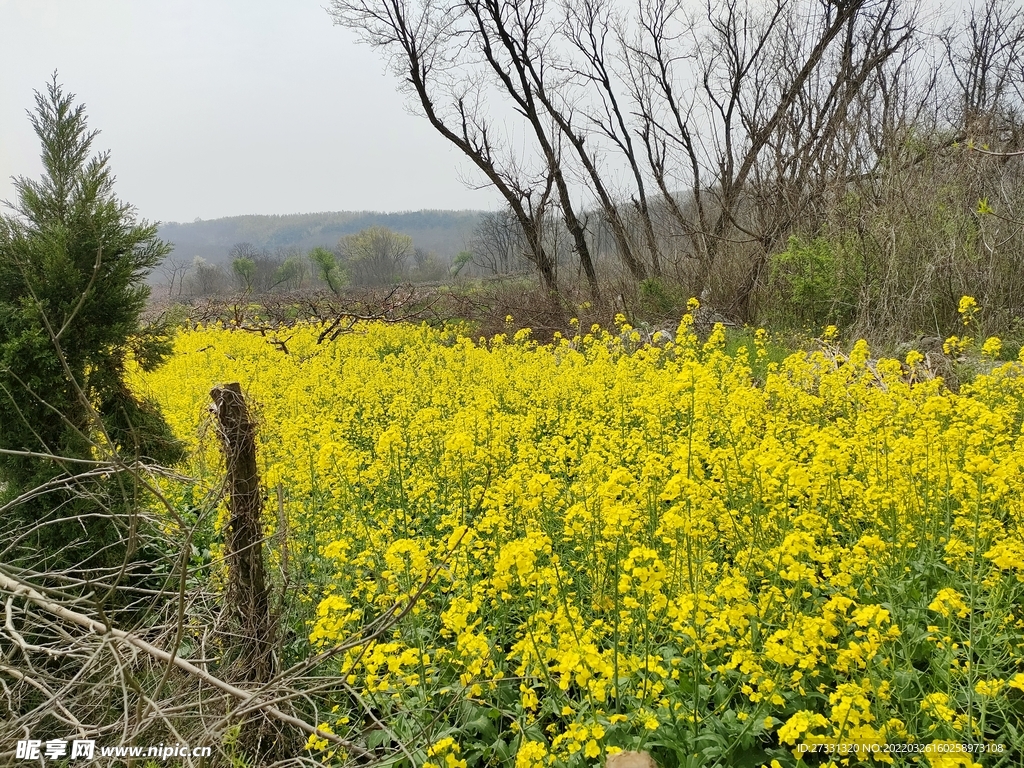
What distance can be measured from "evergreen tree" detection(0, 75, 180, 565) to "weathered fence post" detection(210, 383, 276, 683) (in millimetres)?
801

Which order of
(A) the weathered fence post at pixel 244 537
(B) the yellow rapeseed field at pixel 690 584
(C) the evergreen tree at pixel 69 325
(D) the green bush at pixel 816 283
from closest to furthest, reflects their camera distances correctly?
(B) the yellow rapeseed field at pixel 690 584 → (A) the weathered fence post at pixel 244 537 → (C) the evergreen tree at pixel 69 325 → (D) the green bush at pixel 816 283

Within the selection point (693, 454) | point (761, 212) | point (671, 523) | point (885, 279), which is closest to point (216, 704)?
point (671, 523)

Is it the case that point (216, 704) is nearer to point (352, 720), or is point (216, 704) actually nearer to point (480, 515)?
point (352, 720)

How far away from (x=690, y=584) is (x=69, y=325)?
368 cm

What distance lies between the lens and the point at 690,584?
2.54m

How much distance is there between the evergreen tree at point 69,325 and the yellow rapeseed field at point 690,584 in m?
0.81

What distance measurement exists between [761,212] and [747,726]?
11.8 m

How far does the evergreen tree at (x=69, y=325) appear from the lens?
11.5ft

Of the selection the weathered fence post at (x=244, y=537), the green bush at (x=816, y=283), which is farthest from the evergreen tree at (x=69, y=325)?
the green bush at (x=816, y=283)

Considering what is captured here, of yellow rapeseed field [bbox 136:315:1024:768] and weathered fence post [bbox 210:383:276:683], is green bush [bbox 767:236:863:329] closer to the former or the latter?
→ yellow rapeseed field [bbox 136:315:1024:768]

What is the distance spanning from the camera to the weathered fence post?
2877mm

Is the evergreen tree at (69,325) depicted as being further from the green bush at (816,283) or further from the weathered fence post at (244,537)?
the green bush at (816,283)

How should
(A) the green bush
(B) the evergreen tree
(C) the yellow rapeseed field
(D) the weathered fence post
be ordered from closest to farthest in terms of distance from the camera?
(C) the yellow rapeseed field
(D) the weathered fence post
(B) the evergreen tree
(A) the green bush

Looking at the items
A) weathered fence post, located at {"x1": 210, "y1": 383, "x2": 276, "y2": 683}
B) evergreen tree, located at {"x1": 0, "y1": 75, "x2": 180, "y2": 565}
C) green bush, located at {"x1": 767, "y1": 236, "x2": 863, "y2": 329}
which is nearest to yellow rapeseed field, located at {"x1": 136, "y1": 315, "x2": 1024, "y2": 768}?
weathered fence post, located at {"x1": 210, "y1": 383, "x2": 276, "y2": 683}
